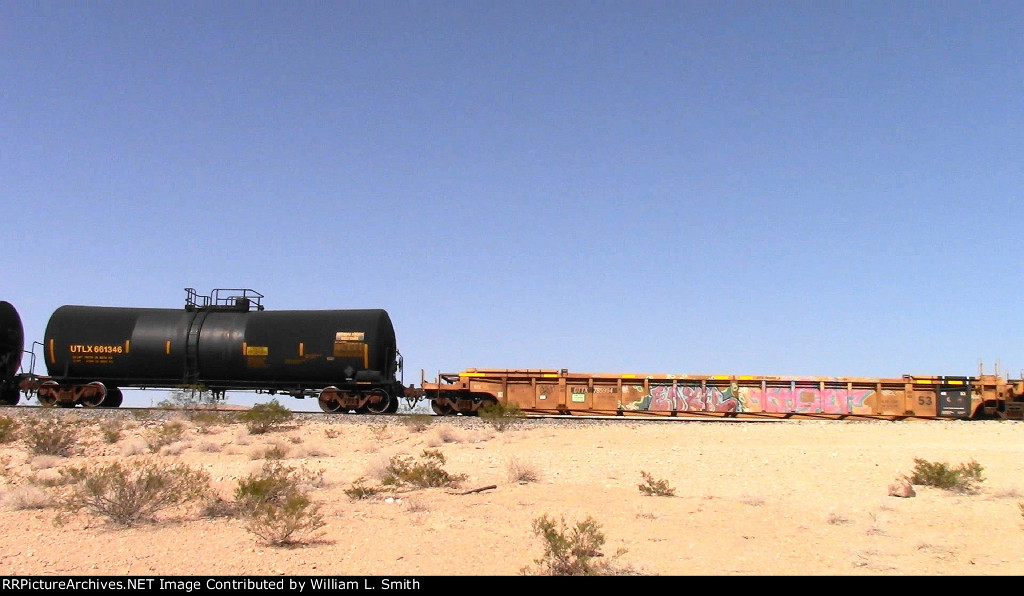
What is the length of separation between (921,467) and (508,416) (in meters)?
11.9

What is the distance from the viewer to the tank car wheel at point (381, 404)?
85.1 feet

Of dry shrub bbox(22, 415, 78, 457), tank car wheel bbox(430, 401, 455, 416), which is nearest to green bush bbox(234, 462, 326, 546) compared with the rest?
dry shrub bbox(22, 415, 78, 457)

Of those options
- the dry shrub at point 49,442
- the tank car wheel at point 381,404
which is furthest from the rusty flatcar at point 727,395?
the dry shrub at point 49,442

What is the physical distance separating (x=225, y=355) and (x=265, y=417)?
6102 millimetres

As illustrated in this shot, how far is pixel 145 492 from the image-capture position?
9.62 m

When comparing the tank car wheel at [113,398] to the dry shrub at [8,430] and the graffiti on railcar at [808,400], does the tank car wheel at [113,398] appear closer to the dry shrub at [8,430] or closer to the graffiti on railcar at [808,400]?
the dry shrub at [8,430]

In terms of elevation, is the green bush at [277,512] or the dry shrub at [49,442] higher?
the green bush at [277,512]

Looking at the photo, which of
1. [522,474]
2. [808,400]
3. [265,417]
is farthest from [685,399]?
[522,474]

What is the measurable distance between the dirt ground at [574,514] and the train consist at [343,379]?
6.97m

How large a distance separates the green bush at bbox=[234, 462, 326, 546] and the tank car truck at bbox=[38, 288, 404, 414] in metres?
14.3

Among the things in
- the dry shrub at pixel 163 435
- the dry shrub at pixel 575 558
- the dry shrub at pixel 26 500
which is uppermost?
the dry shrub at pixel 575 558

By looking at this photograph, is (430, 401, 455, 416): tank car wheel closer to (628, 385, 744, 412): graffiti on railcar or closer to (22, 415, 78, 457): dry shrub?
(628, 385, 744, 412): graffiti on railcar

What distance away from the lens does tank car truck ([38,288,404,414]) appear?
25.7m

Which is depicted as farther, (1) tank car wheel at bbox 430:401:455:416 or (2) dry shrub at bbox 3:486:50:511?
(1) tank car wheel at bbox 430:401:455:416
